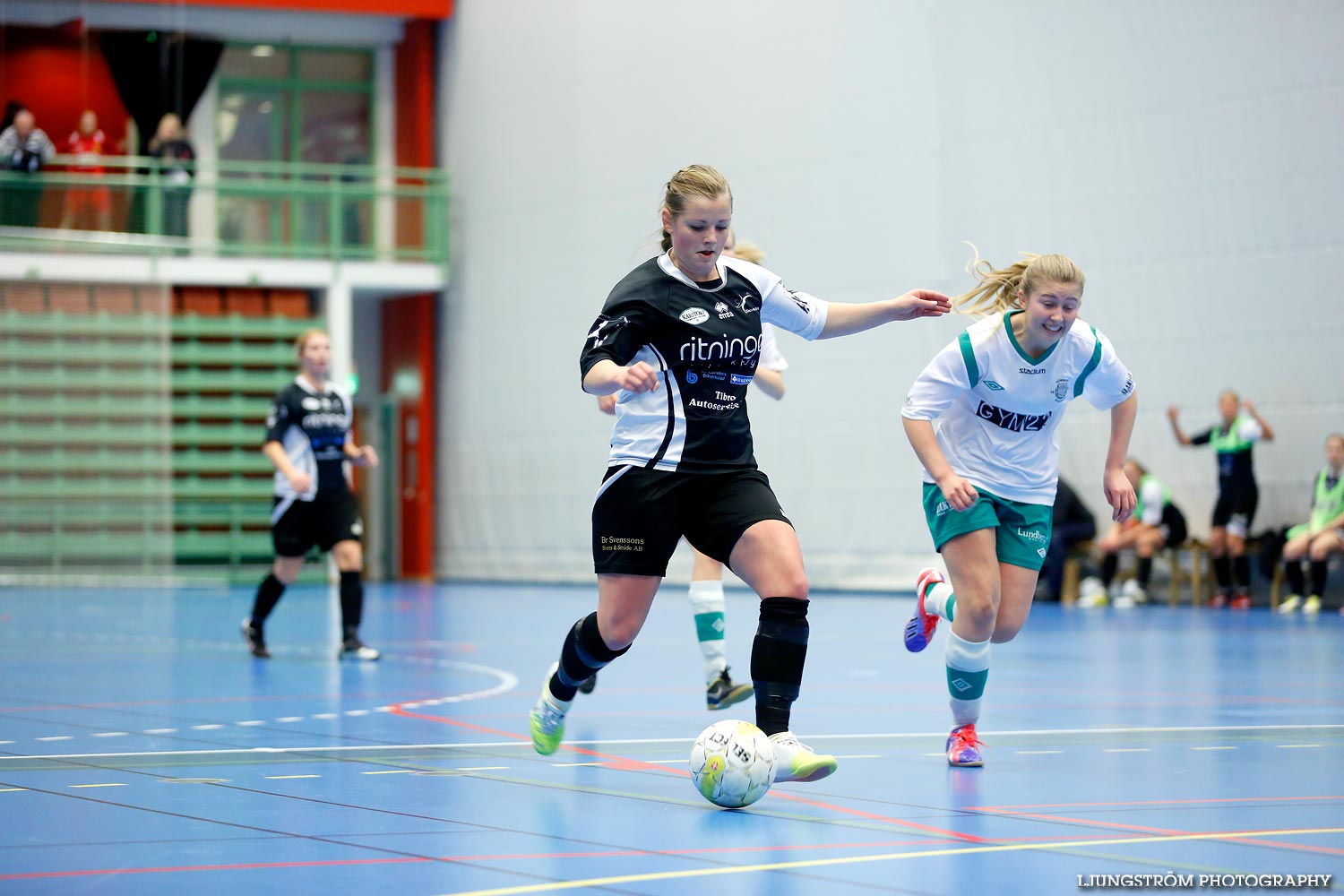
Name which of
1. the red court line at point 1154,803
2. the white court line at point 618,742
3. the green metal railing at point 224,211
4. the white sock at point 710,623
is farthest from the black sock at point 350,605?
the green metal railing at point 224,211

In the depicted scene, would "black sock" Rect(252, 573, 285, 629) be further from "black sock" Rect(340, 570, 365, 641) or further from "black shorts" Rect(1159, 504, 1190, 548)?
"black shorts" Rect(1159, 504, 1190, 548)

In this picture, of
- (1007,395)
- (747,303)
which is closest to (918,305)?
(747,303)

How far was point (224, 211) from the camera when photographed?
24.3 m

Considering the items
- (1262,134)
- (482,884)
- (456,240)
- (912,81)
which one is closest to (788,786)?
(482,884)

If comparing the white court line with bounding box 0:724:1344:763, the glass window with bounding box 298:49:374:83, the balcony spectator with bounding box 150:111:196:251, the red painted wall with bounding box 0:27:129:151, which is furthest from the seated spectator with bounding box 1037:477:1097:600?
the glass window with bounding box 298:49:374:83

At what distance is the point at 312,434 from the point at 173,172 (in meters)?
14.3

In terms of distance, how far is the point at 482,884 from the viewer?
3916 millimetres

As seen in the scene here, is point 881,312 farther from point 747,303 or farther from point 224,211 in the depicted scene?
point 224,211

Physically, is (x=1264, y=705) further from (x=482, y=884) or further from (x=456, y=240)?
(x=456, y=240)

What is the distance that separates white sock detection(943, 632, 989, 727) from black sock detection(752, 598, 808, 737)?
1.01m

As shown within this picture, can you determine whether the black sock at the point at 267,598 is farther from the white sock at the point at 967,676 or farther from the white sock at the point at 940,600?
the white sock at the point at 967,676

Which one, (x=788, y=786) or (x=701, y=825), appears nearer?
(x=701, y=825)

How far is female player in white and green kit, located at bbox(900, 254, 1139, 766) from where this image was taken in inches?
243

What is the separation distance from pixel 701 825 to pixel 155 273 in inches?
822
